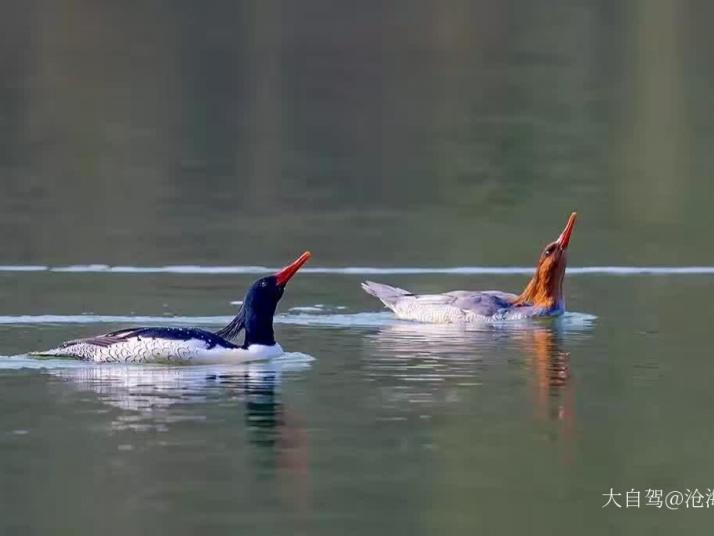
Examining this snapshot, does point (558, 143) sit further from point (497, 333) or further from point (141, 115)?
point (497, 333)

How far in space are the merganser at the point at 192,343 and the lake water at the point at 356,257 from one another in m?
0.10

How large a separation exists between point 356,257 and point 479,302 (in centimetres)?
485

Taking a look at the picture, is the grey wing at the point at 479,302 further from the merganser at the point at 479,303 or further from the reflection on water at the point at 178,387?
the reflection on water at the point at 178,387

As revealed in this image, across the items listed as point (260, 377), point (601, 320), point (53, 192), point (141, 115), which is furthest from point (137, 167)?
point (260, 377)

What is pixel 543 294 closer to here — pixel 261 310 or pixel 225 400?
pixel 261 310

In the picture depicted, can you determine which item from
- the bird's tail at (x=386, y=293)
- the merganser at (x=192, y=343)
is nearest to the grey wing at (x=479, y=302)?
the bird's tail at (x=386, y=293)

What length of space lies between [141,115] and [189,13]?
17776 millimetres

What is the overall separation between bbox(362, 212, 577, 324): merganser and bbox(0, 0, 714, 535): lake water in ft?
0.67

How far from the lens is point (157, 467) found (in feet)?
45.2

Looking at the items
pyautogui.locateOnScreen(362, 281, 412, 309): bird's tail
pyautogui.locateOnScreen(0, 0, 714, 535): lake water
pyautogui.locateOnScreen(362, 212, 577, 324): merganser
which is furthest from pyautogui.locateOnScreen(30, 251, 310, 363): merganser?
pyautogui.locateOnScreen(362, 281, 412, 309): bird's tail

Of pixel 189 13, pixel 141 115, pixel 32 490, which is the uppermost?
pixel 189 13

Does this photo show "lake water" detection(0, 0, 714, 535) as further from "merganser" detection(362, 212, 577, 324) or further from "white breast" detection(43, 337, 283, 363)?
"merganser" detection(362, 212, 577, 324)

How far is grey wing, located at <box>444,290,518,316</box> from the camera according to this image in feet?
68.6

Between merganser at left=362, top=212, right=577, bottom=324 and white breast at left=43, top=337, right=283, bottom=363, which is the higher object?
merganser at left=362, top=212, right=577, bottom=324
